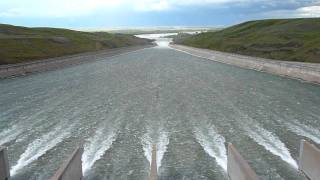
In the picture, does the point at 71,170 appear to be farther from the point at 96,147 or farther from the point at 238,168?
the point at 238,168

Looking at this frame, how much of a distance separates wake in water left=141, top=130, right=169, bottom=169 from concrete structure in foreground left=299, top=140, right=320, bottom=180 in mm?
7324

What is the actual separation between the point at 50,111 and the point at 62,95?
10641 millimetres

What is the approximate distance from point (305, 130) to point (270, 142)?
15.4 ft

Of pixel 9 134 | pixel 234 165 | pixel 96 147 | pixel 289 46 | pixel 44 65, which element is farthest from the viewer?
pixel 289 46

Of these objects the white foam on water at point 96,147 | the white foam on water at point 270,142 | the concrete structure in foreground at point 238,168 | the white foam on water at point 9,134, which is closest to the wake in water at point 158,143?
the white foam on water at point 96,147

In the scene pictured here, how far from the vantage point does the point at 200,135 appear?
2775 cm

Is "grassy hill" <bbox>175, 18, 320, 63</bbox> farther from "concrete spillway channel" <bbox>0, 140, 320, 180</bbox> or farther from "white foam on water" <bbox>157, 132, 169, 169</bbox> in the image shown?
"concrete spillway channel" <bbox>0, 140, 320, 180</bbox>

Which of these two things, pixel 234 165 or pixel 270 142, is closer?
pixel 234 165

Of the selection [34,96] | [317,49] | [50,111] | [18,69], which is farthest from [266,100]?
[317,49]

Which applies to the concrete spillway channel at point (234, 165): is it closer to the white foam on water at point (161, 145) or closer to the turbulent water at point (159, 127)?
the turbulent water at point (159, 127)

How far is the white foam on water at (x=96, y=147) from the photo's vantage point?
73.6 feet

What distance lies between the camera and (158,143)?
25.9 metres

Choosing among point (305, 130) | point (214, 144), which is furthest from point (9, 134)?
point (305, 130)

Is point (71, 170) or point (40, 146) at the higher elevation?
point (71, 170)
